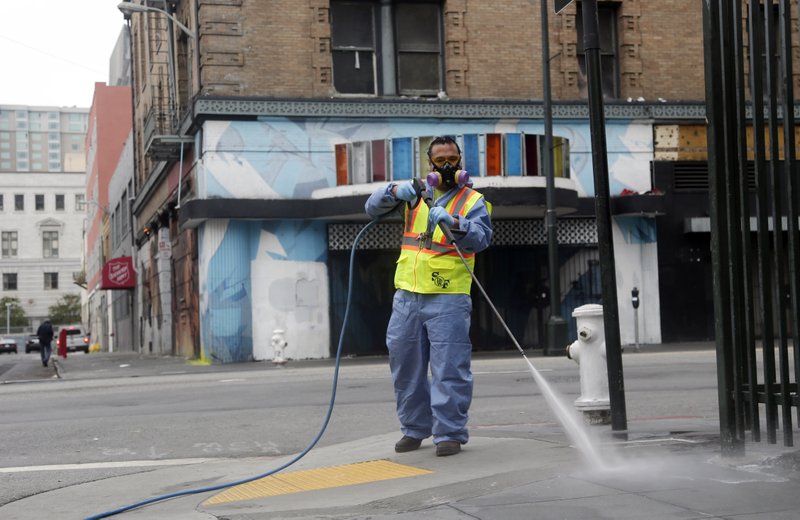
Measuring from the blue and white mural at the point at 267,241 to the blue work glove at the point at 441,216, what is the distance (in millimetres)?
16472

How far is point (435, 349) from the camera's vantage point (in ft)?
21.0

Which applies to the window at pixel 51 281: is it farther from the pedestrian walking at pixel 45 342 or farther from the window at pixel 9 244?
the pedestrian walking at pixel 45 342

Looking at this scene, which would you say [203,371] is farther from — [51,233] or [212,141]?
[51,233]

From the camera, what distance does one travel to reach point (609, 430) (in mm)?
7277

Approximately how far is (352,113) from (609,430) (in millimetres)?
16536

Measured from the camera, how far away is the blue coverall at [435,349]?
6.36 meters

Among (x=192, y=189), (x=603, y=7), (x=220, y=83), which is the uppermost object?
(x=603, y=7)

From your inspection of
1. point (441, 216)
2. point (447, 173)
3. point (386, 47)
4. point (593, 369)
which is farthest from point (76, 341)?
point (441, 216)

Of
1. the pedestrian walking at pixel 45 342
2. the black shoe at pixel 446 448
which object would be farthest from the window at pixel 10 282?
the black shoe at pixel 446 448

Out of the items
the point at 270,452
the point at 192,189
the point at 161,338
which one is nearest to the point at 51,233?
the point at 161,338

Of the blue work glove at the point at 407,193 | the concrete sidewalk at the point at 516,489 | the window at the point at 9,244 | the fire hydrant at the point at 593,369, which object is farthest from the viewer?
the window at the point at 9,244

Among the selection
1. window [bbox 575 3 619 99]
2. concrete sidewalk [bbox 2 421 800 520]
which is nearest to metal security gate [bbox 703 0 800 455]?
concrete sidewalk [bbox 2 421 800 520]

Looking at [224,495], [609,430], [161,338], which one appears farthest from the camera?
[161,338]

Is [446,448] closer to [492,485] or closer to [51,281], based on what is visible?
[492,485]
